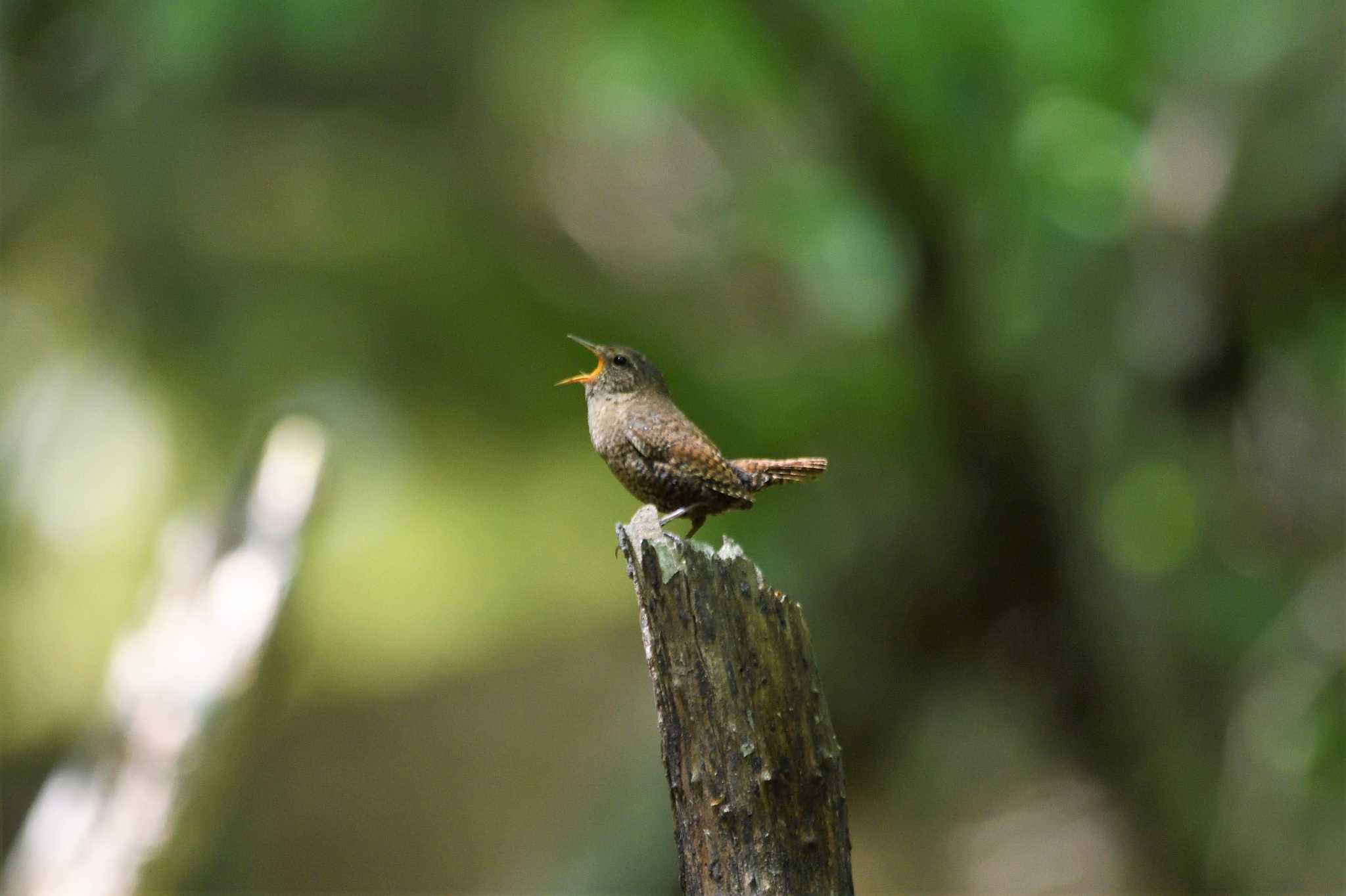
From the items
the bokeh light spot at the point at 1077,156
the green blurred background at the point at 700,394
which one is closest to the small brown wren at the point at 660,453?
the green blurred background at the point at 700,394

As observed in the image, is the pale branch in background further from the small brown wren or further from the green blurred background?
the small brown wren

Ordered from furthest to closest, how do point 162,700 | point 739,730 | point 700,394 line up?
point 700,394
point 162,700
point 739,730

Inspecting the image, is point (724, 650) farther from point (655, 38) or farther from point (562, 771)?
point (562, 771)

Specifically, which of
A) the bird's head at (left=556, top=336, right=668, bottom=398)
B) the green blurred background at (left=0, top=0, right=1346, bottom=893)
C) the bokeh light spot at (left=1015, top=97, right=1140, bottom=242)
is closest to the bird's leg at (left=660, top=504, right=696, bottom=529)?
the bird's head at (left=556, top=336, right=668, bottom=398)

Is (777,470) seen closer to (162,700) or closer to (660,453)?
(660,453)

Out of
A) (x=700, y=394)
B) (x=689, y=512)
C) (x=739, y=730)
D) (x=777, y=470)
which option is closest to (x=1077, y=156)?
(x=700, y=394)
